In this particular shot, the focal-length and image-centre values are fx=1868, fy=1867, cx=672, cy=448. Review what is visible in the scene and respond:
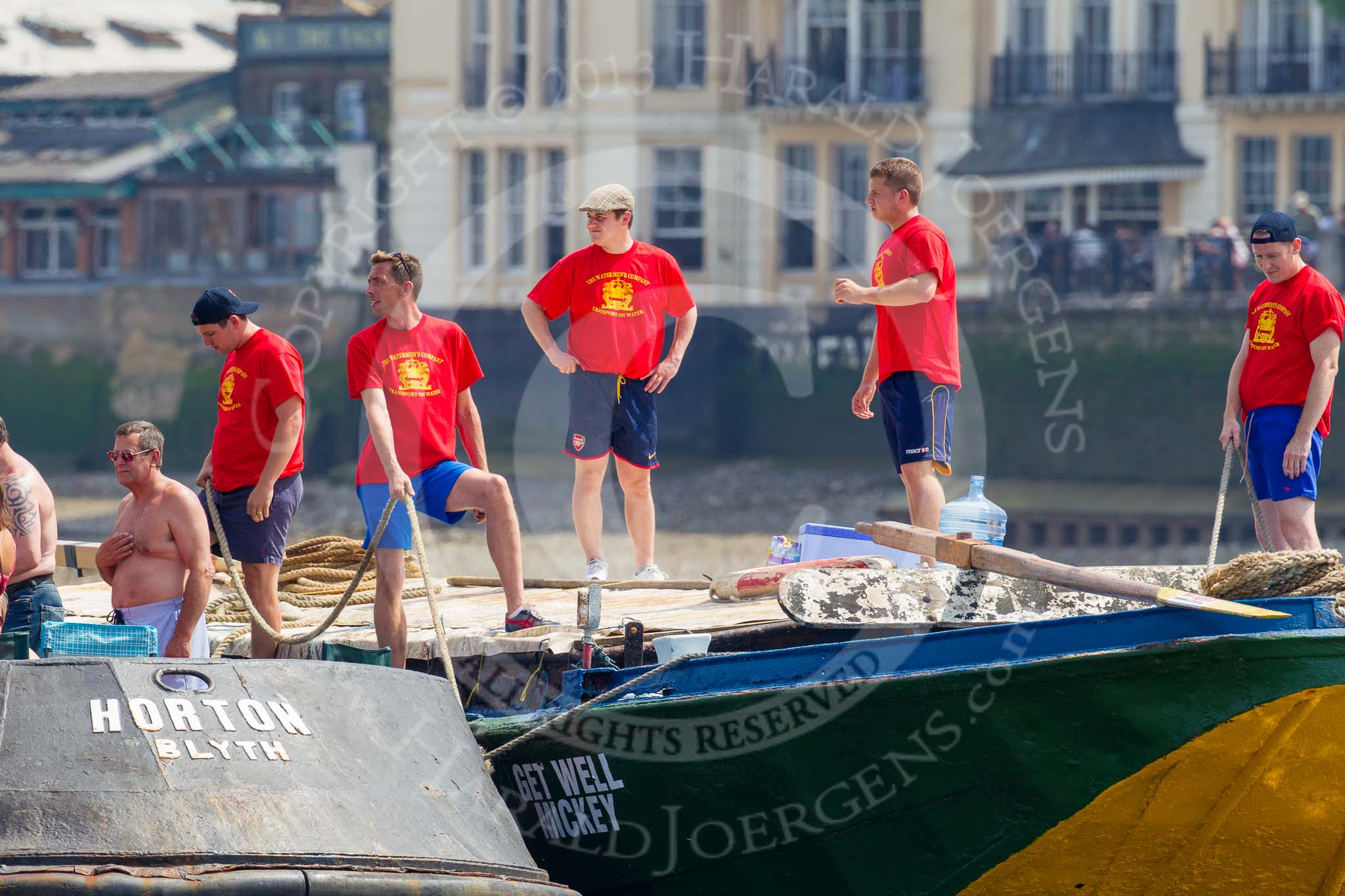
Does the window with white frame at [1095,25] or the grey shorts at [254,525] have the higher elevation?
the window with white frame at [1095,25]

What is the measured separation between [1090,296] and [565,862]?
2416 centimetres

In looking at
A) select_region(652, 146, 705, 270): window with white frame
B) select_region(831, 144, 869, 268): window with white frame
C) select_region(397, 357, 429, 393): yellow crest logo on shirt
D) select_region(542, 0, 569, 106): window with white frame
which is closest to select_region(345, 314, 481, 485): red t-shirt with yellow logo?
select_region(397, 357, 429, 393): yellow crest logo on shirt

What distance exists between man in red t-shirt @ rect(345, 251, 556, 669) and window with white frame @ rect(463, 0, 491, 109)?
1075 inches

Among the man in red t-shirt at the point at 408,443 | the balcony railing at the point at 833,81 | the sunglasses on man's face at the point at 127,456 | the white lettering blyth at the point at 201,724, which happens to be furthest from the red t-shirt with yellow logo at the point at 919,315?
the balcony railing at the point at 833,81

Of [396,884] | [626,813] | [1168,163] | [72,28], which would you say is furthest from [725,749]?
[72,28]

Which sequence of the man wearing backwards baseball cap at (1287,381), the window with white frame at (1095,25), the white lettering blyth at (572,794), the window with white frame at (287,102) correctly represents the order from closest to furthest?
the white lettering blyth at (572,794) → the man wearing backwards baseball cap at (1287,381) → the window with white frame at (1095,25) → the window with white frame at (287,102)

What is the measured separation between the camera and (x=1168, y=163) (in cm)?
3128

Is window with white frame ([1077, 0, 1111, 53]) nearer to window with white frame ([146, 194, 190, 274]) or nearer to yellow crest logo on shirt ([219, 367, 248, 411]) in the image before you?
window with white frame ([146, 194, 190, 274])

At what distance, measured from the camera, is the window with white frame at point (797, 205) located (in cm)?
3300

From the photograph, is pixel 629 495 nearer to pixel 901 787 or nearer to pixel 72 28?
pixel 901 787

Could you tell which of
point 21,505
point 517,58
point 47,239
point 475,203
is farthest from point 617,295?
point 47,239

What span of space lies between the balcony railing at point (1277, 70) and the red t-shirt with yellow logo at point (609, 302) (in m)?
25.3

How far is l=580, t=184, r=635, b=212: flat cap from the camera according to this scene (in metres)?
8.22

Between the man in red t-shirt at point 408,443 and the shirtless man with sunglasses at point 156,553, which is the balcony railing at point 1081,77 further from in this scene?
the shirtless man with sunglasses at point 156,553
